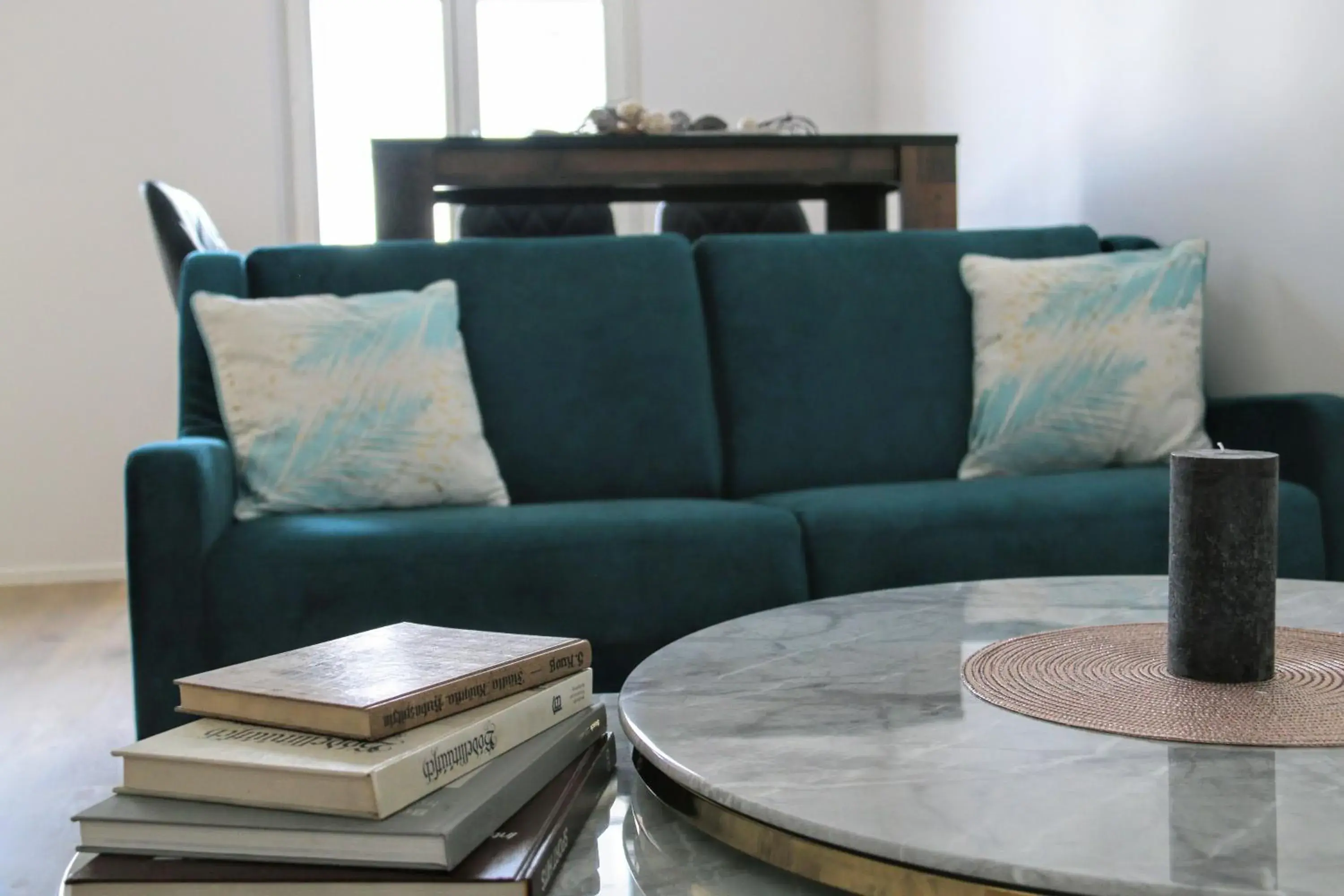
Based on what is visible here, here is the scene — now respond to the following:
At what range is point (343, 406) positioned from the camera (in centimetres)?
224

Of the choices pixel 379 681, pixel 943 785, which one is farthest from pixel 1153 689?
pixel 379 681

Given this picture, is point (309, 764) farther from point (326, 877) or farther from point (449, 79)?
point (449, 79)

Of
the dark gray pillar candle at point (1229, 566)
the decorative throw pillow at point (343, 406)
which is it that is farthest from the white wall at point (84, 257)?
the dark gray pillar candle at point (1229, 566)

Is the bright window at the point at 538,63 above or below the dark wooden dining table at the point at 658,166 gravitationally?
above

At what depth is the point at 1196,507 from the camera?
1.00 meters

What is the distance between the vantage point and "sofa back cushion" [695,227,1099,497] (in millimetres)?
2504

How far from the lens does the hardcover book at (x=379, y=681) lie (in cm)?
81

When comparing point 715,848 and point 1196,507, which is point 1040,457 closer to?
point 1196,507

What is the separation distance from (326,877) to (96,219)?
14.8 ft

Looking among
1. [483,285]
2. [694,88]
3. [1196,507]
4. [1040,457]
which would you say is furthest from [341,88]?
[1196,507]

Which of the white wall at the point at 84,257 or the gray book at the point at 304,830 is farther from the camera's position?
the white wall at the point at 84,257

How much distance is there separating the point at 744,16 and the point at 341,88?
1.63m

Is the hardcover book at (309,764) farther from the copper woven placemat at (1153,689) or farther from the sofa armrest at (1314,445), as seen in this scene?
the sofa armrest at (1314,445)

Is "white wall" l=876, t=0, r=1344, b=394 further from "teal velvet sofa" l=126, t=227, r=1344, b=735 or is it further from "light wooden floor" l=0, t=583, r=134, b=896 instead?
"light wooden floor" l=0, t=583, r=134, b=896
